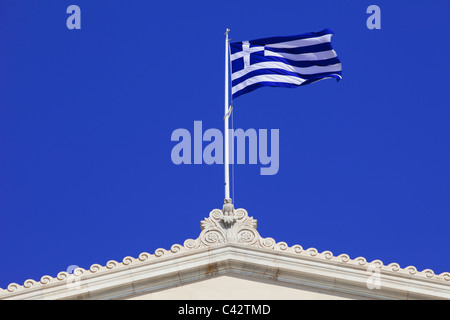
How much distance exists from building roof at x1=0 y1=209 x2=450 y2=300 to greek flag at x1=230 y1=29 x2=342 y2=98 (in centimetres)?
790

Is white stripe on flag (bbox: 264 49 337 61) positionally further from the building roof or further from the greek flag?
the building roof

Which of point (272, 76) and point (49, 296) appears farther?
point (272, 76)

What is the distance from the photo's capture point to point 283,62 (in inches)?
1713

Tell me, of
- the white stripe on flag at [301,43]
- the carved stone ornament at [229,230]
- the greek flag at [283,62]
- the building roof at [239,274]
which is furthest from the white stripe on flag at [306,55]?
the building roof at [239,274]

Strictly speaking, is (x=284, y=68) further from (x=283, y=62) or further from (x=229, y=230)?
(x=229, y=230)

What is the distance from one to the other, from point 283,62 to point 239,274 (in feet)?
31.3

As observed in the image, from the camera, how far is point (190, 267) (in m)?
35.8

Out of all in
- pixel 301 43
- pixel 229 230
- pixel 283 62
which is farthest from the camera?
pixel 301 43

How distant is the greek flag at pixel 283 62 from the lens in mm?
42906

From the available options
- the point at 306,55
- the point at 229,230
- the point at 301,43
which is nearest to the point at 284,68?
the point at 306,55

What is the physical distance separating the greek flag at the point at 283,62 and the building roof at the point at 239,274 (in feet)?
25.9

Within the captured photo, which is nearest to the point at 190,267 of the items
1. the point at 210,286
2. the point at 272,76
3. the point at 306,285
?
the point at 210,286
